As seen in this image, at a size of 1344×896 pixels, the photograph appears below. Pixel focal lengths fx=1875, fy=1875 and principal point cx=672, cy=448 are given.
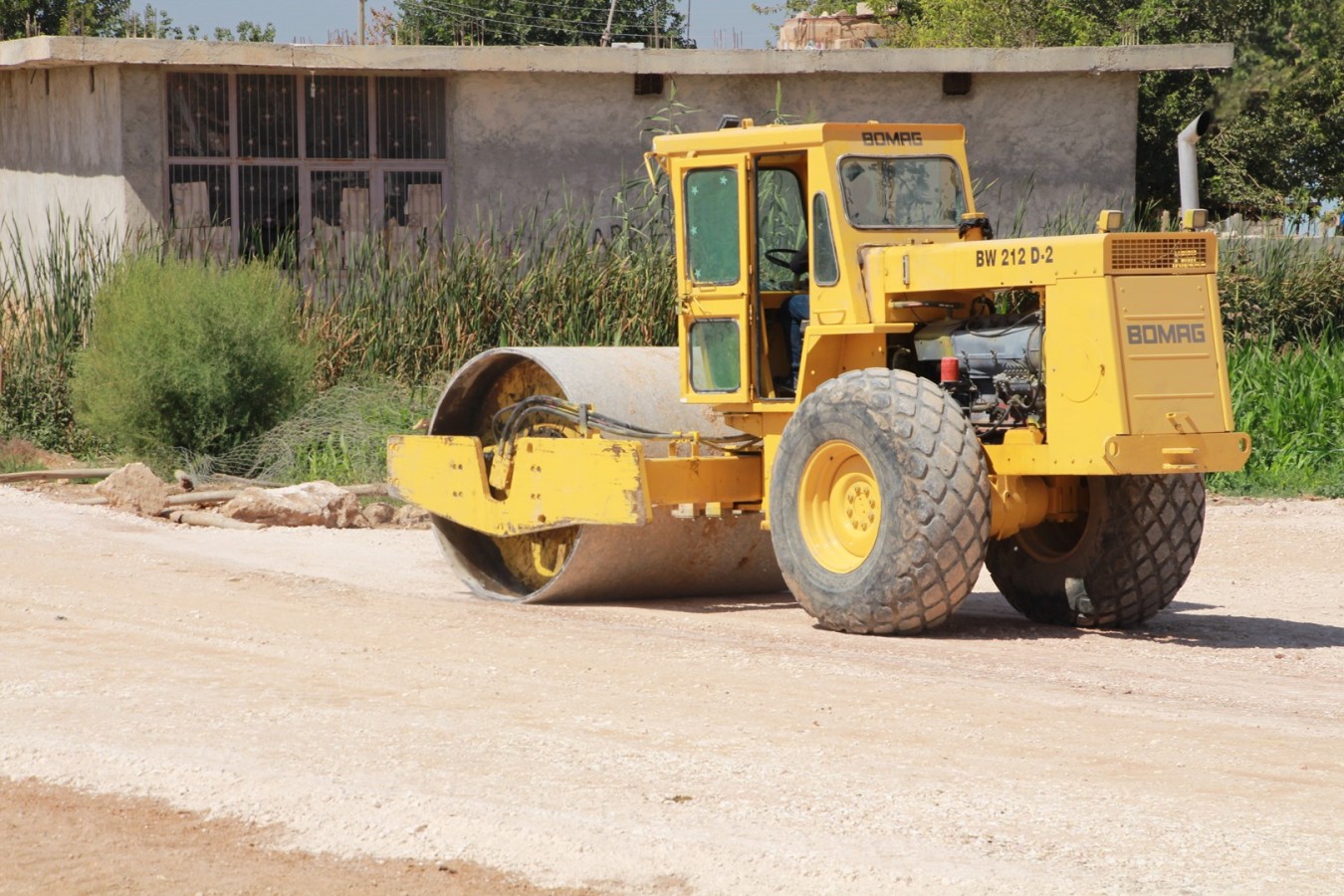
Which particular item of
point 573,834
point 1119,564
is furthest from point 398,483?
point 573,834

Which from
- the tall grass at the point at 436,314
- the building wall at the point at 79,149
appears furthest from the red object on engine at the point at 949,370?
the building wall at the point at 79,149

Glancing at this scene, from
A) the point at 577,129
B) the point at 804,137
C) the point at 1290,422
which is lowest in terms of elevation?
the point at 1290,422

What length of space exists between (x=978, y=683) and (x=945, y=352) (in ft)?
7.26

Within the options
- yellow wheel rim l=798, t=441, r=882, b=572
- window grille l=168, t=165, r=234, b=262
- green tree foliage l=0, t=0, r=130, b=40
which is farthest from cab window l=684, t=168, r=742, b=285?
green tree foliage l=0, t=0, r=130, b=40

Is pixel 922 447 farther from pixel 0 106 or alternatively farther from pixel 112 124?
pixel 0 106

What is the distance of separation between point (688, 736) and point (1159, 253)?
3600 mm

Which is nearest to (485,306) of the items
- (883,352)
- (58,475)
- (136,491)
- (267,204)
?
(267,204)

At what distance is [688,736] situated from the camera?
6.57m

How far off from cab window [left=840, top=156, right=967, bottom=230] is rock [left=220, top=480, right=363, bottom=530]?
550cm

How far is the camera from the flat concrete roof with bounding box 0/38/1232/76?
59.4 ft

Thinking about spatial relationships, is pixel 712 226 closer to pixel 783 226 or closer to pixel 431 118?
pixel 783 226

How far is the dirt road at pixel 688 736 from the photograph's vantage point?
17.1 feet

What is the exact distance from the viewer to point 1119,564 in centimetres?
927

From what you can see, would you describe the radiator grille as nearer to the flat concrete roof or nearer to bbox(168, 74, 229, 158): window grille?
the flat concrete roof
